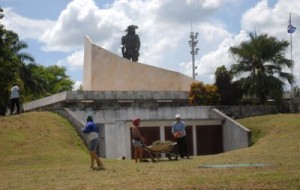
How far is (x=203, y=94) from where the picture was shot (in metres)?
27.7

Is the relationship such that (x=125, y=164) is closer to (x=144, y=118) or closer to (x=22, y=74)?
(x=144, y=118)

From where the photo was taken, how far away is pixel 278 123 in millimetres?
23094

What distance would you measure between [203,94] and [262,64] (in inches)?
164

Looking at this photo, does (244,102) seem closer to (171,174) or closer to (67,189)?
(171,174)

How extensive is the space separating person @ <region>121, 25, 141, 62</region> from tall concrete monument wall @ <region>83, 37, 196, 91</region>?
8.85 feet

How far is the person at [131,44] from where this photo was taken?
35.3 metres

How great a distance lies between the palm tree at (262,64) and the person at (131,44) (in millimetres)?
8586

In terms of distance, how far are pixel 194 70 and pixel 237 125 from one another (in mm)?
31182

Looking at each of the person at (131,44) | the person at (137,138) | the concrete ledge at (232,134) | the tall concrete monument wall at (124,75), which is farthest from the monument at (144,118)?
the person at (131,44)

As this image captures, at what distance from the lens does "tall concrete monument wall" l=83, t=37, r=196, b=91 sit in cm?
3095

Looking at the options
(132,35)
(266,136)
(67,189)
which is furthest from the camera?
(132,35)

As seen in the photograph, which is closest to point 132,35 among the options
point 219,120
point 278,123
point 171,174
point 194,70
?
point 219,120

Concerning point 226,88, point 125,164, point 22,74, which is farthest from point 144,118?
point 22,74

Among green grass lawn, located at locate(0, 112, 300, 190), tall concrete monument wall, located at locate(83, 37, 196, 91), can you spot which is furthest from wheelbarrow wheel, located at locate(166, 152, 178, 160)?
tall concrete monument wall, located at locate(83, 37, 196, 91)
